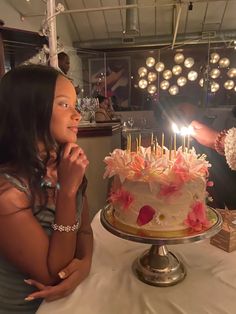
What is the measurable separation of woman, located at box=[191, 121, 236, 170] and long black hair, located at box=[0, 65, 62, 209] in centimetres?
94

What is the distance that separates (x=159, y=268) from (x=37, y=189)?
477mm

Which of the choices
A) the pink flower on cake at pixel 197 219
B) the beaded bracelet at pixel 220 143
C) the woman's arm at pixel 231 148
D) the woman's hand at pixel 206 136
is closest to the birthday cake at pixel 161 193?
the pink flower on cake at pixel 197 219

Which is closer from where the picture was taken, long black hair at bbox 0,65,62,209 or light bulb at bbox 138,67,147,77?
long black hair at bbox 0,65,62,209

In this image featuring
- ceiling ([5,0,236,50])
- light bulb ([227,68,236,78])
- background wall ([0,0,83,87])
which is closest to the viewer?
background wall ([0,0,83,87])

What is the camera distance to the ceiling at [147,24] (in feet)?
17.8

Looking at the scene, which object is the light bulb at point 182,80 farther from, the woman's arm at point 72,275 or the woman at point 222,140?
the woman's arm at point 72,275

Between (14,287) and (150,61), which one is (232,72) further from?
(14,287)

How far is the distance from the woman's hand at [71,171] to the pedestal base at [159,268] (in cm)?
35

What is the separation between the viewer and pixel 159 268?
0.96m

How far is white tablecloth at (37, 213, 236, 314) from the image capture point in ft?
2.57

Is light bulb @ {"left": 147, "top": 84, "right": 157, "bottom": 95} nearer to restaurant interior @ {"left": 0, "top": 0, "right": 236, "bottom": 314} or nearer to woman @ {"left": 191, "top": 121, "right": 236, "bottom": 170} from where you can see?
restaurant interior @ {"left": 0, "top": 0, "right": 236, "bottom": 314}

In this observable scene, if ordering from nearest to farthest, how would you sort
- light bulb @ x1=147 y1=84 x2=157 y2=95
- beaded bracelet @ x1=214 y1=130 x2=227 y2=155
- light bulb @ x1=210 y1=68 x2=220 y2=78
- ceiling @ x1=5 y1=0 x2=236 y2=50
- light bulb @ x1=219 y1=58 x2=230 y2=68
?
beaded bracelet @ x1=214 y1=130 x2=227 y2=155 < ceiling @ x1=5 y1=0 x2=236 y2=50 < light bulb @ x1=219 y1=58 x2=230 y2=68 < light bulb @ x1=210 y1=68 x2=220 y2=78 < light bulb @ x1=147 y1=84 x2=157 y2=95

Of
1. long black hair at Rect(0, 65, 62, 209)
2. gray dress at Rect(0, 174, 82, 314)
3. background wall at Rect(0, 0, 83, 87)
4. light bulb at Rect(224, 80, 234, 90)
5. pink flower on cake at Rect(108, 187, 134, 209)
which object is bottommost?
gray dress at Rect(0, 174, 82, 314)

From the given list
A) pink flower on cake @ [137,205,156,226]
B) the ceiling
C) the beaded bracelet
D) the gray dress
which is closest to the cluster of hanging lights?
the ceiling
